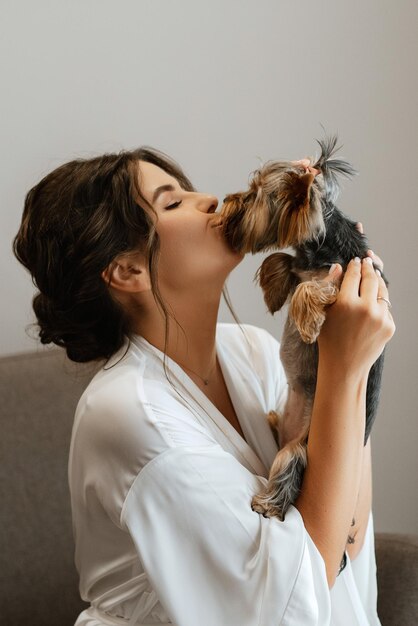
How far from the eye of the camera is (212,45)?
8.14 feet

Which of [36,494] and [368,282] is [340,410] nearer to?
[368,282]

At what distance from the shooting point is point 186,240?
5.36 ft

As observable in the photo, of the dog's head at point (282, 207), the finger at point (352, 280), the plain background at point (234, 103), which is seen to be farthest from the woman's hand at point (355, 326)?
the plain background at point (234, 103)

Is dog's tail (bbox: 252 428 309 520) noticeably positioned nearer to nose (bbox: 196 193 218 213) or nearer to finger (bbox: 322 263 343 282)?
finger (bbox: 322 263 343 282)

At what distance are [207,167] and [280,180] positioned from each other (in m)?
0.97

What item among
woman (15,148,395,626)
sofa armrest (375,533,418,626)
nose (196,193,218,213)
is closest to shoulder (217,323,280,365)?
woman (15,148,395,626)

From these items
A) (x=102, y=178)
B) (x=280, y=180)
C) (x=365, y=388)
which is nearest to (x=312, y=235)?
(x=280, y=180)

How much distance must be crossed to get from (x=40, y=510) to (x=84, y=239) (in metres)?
0.79

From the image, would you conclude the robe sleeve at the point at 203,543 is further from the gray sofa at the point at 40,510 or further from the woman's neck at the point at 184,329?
the gray sofa at the point at 40,510

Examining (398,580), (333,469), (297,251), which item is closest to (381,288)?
(297,251)

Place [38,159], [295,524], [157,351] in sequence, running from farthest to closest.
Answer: [38,159]
[157,351]
[295,524]

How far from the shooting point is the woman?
148cm

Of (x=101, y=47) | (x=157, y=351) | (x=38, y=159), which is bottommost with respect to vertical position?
(x=157, y=351)

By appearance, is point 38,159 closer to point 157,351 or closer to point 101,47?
point 101,47
